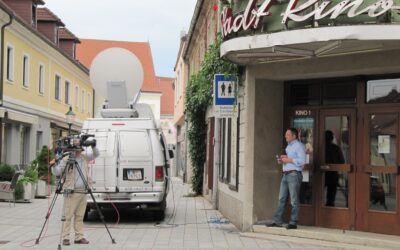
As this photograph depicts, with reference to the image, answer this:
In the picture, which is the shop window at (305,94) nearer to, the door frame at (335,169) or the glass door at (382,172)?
the door frame at (335,169)

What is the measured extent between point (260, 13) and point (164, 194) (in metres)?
5.04

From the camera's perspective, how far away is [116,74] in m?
14.8

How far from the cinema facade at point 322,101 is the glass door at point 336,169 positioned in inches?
0.7

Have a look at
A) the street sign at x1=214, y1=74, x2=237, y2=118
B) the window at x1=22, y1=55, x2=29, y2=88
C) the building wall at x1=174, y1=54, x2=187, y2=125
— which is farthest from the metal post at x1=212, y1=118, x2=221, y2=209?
the window at x1=22, y1=55, x2=29, y2=88

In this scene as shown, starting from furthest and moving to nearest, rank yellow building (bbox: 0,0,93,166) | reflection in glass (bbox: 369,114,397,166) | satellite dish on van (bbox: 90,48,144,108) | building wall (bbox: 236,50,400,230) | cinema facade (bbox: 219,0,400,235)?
yellow building (bbox: 0,0,93,166) → satellite dish on van (bbox: 90,48,144,108) → building wall (bbox: 236,50,400,230) → reflection in glass (bbox: 369,114,397,166) → cinema facade (bbox: 219,0,400,235)

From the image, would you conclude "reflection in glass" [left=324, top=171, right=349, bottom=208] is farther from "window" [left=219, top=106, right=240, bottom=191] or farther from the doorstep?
"window" [left=219, top=106, right=240, bottom=191]

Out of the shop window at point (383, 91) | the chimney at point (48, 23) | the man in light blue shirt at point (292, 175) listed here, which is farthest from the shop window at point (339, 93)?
the chimney at point (48, 23)

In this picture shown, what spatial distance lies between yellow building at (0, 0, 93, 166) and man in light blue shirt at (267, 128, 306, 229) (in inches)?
522

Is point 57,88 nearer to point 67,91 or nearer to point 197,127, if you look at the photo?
point 67,91

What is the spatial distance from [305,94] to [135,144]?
12.1 feet

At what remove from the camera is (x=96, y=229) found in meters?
11.9

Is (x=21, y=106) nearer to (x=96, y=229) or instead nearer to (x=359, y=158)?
(x=96, y=229)

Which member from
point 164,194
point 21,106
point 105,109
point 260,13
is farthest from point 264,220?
point 21,106

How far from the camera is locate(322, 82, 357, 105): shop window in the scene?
10.6 metres
